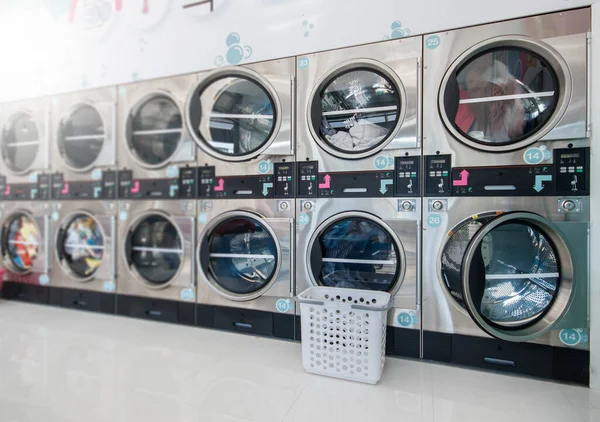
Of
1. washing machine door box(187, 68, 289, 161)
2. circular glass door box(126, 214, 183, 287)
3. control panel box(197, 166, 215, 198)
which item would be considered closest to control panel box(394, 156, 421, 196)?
washing machine door box(187, 68, 289, 161)

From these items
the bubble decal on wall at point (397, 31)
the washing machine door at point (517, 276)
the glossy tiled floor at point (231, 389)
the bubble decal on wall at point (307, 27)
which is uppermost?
the bubble decal on wall at point (307, 27)

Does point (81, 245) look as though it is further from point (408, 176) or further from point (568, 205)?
point (568, 205)

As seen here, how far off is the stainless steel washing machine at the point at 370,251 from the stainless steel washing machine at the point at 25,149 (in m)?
2.71

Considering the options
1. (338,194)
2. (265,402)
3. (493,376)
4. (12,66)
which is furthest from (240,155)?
(12,66)

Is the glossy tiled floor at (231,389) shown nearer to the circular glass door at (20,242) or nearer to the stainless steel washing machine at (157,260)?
the stainless steel washing machine at (157,260)

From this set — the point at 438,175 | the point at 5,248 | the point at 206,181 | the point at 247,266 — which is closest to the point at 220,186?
the point at 206,181

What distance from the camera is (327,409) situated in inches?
60.9

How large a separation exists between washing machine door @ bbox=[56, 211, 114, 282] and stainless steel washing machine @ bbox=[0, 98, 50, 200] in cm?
42

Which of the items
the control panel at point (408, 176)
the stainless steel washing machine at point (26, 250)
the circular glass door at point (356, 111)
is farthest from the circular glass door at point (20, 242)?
the control panel at point (408, 176)

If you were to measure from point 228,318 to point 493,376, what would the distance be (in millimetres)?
1757

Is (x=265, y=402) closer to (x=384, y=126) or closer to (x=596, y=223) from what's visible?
(x=384, y=126)

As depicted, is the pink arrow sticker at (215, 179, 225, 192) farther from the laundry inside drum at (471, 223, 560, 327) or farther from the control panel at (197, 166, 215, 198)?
the laundry inside drum at (471, 223, 560, 327)

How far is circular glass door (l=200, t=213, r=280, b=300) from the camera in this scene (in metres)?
2.42

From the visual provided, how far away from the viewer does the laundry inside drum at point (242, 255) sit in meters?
2.43
